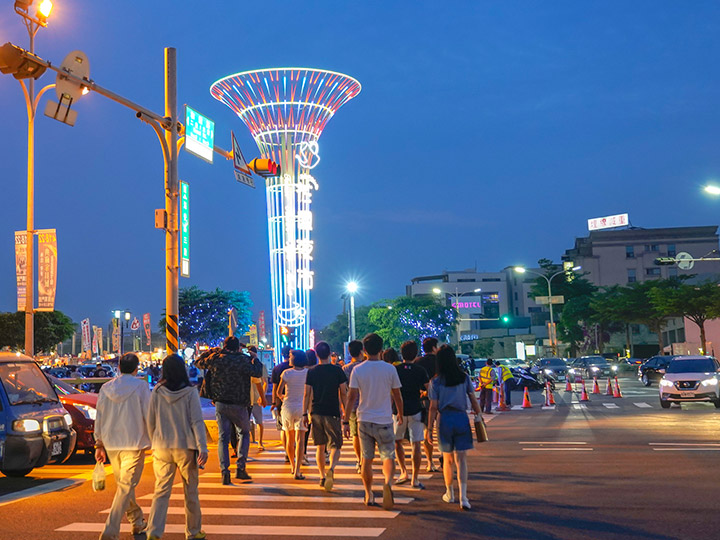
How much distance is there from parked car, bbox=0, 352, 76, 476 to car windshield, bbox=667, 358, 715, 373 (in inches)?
788

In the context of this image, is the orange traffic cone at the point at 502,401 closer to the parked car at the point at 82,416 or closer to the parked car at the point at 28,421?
the parked car at the point at 82,416

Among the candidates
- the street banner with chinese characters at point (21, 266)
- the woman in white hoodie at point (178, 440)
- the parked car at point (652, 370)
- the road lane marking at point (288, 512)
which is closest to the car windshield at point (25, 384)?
the road lane marking at point (288, 512)

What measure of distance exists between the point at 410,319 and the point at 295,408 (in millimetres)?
73346

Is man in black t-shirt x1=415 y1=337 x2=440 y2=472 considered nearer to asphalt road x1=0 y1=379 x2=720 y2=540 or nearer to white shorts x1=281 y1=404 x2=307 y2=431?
asphalt road x1=0 y1=379 x2=720 y2=540

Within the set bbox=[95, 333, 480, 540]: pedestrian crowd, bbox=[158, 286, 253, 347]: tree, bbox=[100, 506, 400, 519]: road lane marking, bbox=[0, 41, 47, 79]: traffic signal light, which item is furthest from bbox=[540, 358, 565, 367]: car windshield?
bbox=[158, 286, 253, 347]: tree

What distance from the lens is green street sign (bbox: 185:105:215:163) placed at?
17.2 m

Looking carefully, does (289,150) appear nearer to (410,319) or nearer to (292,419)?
(292,419)

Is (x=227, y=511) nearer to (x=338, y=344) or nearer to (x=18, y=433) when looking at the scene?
(x=18, y=433)

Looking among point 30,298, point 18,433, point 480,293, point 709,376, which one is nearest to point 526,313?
point 480,293

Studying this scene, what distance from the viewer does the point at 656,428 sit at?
61.1ft

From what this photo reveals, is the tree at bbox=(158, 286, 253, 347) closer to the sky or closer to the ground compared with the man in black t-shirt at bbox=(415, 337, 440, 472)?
Result: closer to the sky

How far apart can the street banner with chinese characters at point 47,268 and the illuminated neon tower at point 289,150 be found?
14.2 meters

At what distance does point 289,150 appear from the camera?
36062 mm

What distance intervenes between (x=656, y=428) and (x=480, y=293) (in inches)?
4442
